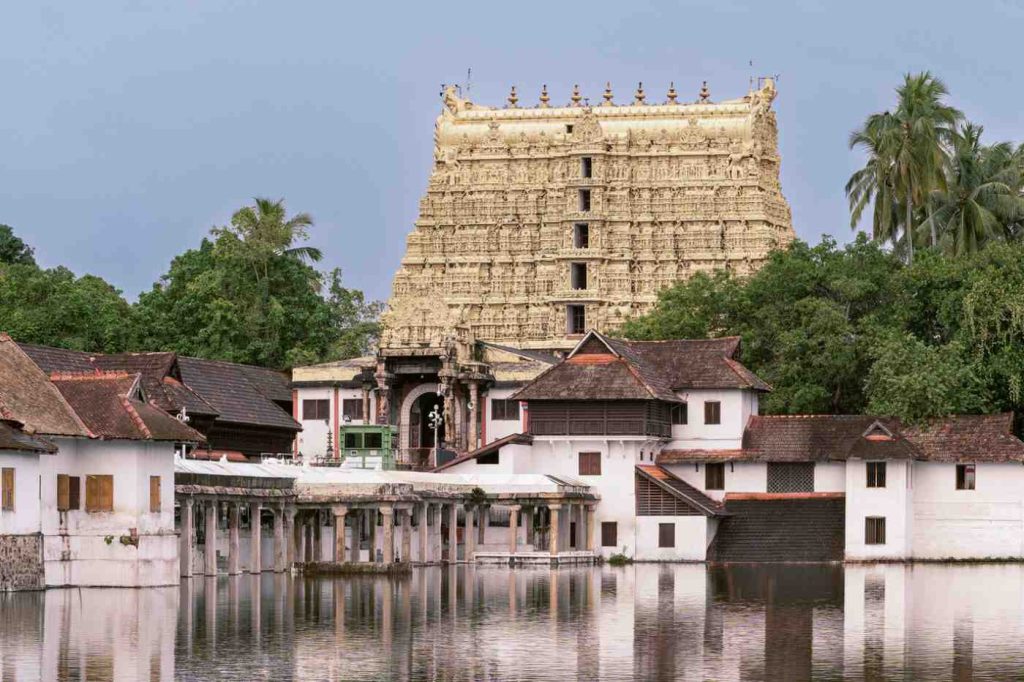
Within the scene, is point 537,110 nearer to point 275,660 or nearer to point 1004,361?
point 1004,361

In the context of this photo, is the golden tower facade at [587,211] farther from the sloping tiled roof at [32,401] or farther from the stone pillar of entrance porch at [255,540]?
the sloping tiled roof at [32,401]

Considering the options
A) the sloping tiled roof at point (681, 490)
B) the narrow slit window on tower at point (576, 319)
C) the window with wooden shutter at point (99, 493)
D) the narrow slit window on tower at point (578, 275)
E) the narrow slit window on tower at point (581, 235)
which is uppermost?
the narrow slit window on tower at point (581, 235)

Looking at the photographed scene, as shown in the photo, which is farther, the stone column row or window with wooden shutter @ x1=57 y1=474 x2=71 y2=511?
the stone column row

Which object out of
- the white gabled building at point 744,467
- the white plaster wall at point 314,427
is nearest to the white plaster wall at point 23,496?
the white gabled building at point 744,467

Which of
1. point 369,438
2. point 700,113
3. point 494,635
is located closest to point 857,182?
point 700,113

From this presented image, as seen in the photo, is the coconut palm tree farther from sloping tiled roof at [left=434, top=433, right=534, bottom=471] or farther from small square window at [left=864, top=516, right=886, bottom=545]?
sloping tiled roof at [left=434, top=433, right=534, bottom=471]

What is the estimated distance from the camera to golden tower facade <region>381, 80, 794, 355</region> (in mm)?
113938

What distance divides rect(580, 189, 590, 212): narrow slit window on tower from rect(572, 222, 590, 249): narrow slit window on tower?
860 millimetres

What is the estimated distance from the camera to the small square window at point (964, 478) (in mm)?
79250

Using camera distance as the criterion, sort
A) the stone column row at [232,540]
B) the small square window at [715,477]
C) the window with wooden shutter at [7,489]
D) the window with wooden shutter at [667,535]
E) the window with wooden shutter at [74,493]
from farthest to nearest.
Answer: the small square window at [715,477], the window with wooden shutter at [667,535], the stone column row at [232,540], the window with wooden shutter at [74,493], the window with wooden shutter at [7,489]

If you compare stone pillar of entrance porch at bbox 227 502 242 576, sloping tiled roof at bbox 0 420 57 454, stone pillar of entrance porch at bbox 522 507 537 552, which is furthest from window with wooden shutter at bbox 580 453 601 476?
sloping tiled roof at bbox 0 420 57 454

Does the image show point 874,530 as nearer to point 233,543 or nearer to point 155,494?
point 233,543

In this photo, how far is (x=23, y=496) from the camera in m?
52.1

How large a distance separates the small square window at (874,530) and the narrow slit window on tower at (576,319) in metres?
36.8
